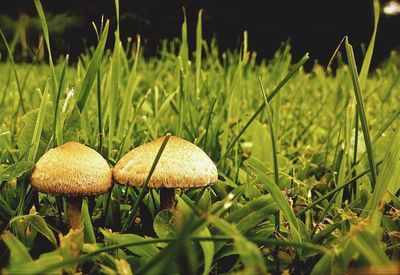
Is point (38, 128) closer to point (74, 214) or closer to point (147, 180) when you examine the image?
point (74, 214)

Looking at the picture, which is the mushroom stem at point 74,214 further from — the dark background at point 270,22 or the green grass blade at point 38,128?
the dark background at point 270,22

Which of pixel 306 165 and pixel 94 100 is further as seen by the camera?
pixel 94 100

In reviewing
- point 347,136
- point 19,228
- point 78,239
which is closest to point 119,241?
point 78,239

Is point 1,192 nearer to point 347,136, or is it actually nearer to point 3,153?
point 3,153

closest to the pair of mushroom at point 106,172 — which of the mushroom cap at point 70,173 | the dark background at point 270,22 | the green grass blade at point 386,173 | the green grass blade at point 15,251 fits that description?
the mushroom cap at point 70,173

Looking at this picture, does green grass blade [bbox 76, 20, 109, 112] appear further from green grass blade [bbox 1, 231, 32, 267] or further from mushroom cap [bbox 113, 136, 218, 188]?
green grass blade [bbox 1, 231, 32, 267]

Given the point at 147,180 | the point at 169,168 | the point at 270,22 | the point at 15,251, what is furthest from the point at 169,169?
the point at 270,22
